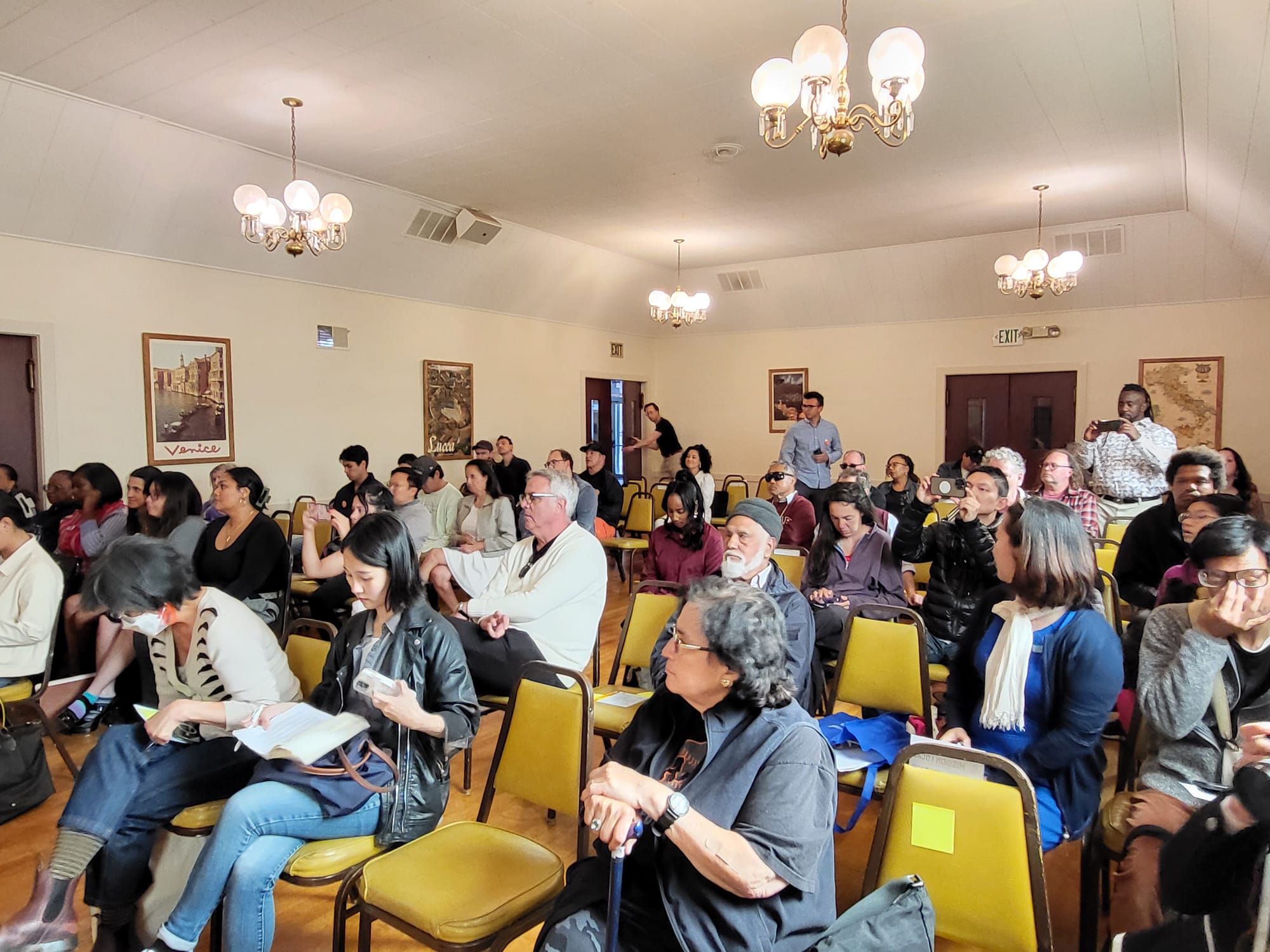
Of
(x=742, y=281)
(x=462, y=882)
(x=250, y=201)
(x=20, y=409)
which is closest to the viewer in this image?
(x=462, y=882)

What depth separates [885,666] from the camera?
2650 mm

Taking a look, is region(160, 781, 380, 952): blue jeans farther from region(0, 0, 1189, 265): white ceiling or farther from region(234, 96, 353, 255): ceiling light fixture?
region(234, 96, 353, 255): ceiling light fixture

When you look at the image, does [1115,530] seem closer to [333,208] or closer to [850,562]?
[850,562]

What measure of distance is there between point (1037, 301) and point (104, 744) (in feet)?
31.4

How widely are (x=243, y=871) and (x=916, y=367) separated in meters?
9.47

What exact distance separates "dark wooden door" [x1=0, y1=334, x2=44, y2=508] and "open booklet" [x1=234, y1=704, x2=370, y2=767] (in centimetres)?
471

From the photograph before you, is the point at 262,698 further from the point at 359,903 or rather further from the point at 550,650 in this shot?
the point at 550,650

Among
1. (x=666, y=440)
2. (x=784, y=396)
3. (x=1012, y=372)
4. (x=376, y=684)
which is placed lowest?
(x=376, y=684)

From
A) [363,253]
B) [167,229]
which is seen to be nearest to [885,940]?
[167,229]

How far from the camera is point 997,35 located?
4.06 meters

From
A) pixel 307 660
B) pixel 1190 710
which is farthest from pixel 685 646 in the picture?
pixel 307 660

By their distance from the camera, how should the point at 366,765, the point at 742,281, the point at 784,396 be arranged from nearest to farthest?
the point at 366,765 → the point at 742,281 → the point at 784,396

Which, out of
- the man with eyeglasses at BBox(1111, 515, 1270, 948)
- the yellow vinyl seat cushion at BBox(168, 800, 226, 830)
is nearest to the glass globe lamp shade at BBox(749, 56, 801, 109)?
the man with eyeglasses at BBox(1111, 515, 1270, 948)

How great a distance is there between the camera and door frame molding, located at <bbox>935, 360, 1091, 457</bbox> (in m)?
8.90
